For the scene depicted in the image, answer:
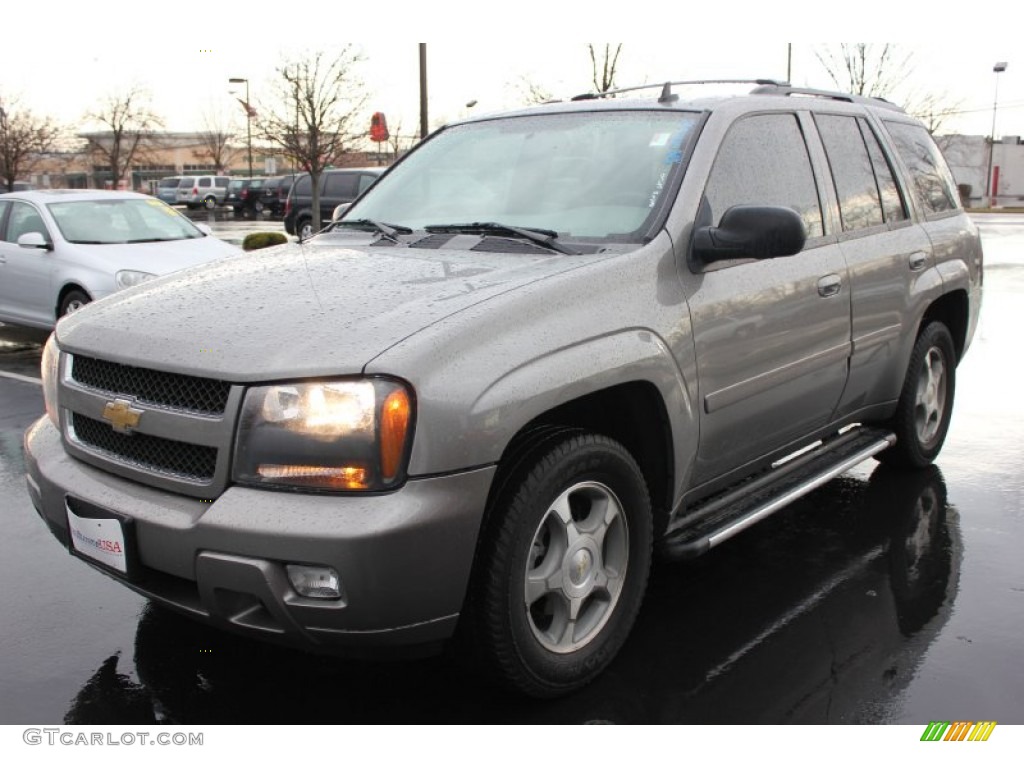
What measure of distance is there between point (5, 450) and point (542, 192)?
4.14m

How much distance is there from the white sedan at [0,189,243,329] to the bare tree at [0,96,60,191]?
27.5 metres

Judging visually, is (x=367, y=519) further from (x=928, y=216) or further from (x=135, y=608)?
(x=928, y=216)

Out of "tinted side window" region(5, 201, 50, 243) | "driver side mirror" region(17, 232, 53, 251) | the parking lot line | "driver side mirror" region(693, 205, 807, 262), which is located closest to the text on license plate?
"driver side mirror" region(693, 205, 807, 262)

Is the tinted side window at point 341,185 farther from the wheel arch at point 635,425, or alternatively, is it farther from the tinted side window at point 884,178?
the wheel arch at point 635,425

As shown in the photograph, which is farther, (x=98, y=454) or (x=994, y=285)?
(x=994, y=285)

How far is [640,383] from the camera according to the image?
3299 mm

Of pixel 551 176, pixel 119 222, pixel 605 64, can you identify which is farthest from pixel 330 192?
pixel 551 176

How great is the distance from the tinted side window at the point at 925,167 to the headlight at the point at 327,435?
358cm

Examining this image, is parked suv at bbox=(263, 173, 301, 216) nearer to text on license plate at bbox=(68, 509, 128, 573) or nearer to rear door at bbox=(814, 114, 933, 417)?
rear door at bbox=(814, 114, 933, 417)

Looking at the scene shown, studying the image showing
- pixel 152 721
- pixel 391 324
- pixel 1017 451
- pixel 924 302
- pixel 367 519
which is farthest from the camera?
pixel 1017 451

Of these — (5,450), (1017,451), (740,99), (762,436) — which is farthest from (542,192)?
(5,450)

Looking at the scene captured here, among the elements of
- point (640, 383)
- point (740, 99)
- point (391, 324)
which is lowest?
point (640, 383)

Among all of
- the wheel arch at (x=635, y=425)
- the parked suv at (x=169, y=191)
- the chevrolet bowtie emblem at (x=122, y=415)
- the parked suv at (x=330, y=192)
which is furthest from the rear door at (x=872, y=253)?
the parked suv at (x=169, y=191)

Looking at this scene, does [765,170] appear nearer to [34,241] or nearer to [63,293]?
[63,293]
